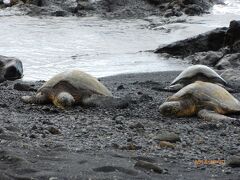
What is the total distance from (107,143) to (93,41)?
37.8 ft

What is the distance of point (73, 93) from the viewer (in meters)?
6.47

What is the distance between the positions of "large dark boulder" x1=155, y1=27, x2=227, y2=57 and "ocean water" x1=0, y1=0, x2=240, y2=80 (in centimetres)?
41

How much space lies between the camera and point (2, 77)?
368 inches

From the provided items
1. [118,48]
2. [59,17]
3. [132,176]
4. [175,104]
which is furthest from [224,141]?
[59,17]

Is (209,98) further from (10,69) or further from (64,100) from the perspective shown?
(10,69)

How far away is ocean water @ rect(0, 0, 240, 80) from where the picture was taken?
11656mm

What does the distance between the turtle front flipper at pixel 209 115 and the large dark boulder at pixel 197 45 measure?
7.12 metres

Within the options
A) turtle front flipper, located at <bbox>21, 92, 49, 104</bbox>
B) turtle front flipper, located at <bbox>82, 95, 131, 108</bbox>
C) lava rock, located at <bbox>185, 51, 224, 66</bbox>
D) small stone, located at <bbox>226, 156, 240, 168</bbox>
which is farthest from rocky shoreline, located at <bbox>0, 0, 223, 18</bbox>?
small stone, located at <bbox>226, 156, 240, 168</bbox>

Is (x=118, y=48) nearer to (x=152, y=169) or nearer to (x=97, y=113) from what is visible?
(x=97, y=113)

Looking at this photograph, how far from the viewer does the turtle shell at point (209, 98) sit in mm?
6152

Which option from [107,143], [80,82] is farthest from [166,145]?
[80,82]

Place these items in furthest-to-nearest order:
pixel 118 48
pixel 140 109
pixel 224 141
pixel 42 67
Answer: pixel 118 48 → pixel 42 67 → pixel 140 109 → pixel 224 141

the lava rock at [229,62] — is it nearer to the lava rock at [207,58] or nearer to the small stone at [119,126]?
the lava rock at [207,58]

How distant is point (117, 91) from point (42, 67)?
3929 millimetres
